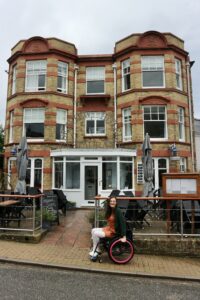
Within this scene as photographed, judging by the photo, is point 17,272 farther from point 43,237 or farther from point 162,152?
point 162,152

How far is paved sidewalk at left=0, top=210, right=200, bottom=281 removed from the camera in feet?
19.1

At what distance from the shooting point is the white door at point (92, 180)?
15323mm

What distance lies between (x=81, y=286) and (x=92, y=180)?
34.5 ft

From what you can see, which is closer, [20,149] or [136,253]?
[136,253]

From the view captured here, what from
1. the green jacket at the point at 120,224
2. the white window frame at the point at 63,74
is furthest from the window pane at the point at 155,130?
the green jacket at the point at 120,224

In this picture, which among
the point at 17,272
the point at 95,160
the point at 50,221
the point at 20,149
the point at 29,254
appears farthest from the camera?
the point at 95,160

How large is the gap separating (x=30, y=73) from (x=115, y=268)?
14.5 m

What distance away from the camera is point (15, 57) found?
17.8m

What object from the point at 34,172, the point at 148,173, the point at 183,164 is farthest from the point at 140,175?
the point at 34,172

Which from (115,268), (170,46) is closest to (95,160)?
(170,46)

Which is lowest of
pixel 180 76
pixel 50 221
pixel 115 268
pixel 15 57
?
pixel 115 268

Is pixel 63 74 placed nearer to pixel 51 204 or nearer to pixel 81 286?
pixel 51 204

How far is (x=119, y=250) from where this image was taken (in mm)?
6297

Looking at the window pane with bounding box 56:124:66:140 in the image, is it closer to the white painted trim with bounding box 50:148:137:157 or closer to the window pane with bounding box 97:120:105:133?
the white painted trim with bounding box 50:148:137:157
